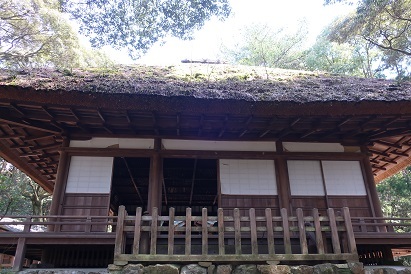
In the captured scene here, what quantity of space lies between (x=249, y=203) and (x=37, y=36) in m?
13.5

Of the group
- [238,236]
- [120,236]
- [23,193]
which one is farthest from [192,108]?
[23,193]

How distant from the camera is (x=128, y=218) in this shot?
5.02 metres

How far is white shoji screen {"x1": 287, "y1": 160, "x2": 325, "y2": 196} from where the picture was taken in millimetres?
7254

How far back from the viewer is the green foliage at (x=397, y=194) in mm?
14584

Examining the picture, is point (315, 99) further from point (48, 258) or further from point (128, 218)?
point (48, 258)

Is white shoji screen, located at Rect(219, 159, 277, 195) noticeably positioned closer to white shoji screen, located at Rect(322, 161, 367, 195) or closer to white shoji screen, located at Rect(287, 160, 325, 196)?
white shoji screen, located at Rect(287, 160, 325, 196)

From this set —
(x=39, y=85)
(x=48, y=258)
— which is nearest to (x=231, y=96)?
(x=39, y=85)

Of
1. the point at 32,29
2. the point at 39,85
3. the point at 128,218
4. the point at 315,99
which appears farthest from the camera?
the point at 32,29

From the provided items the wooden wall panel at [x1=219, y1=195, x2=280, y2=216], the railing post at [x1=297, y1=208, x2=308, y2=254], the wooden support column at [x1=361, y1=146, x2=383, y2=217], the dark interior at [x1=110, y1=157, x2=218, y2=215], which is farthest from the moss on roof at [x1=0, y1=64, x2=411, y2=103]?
the dark interior at [x1=110, y1=157, x2=218, y2=215]

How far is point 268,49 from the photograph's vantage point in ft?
85.4

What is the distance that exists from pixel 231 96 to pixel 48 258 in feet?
16.9

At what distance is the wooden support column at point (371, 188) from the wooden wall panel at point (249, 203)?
2.28 meters

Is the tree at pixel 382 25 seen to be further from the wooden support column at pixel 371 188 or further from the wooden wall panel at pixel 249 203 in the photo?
the wooden wall panel at pixel 249 203

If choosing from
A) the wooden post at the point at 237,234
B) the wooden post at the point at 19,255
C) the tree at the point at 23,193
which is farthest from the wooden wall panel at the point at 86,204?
the tree at the point at 23,193
